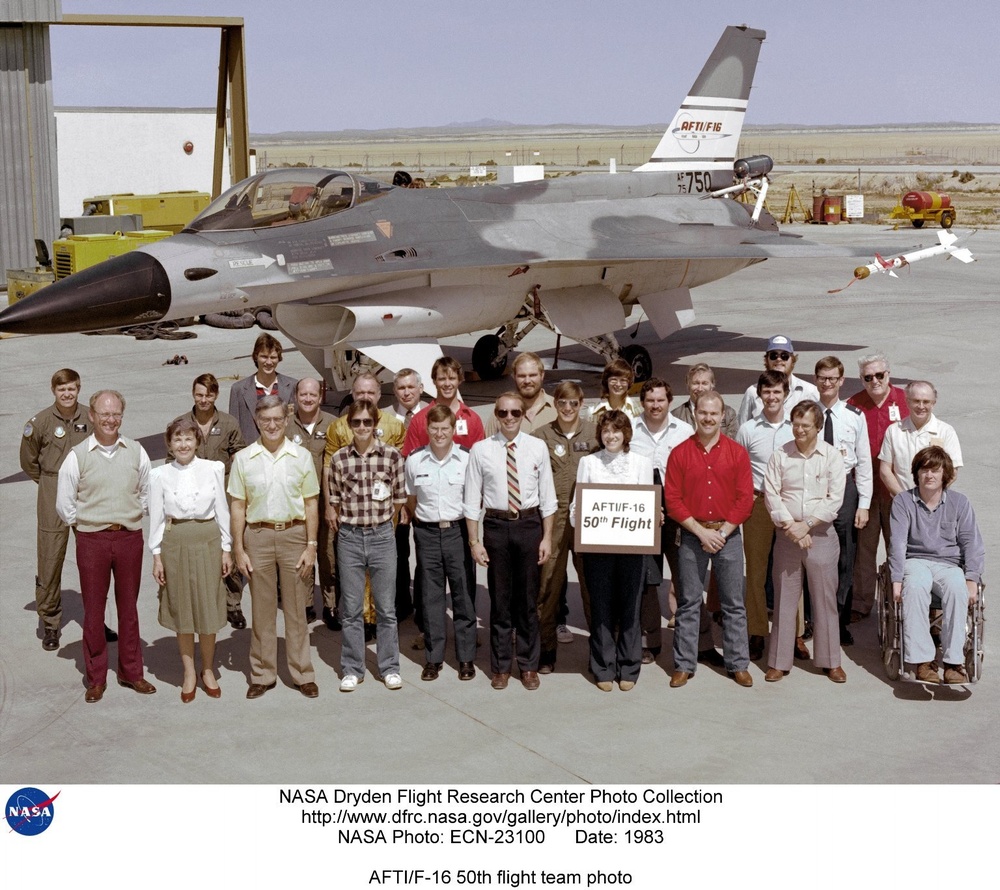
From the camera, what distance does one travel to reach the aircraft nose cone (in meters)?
11.3

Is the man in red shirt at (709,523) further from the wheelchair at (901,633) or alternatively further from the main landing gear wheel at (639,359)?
the main landing gear wheel at (639,359)

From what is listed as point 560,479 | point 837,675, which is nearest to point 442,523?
point 560,479

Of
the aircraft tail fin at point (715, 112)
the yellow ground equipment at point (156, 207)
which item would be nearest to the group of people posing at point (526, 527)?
the aircraft tail fin at point (715, 112)

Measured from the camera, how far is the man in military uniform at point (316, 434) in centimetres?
799

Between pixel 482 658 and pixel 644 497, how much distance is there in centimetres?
164

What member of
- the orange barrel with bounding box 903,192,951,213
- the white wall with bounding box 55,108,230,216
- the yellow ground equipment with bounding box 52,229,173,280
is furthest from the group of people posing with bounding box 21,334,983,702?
the orange barrel with bounding box 903,192,951,213

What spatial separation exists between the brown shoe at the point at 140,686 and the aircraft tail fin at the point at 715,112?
13.2 meters

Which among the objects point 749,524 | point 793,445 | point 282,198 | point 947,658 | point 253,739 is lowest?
point 253,739

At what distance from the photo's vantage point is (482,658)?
25.7ft

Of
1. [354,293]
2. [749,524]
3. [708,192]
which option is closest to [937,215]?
[708,192]

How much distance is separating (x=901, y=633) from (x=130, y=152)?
29.8 meters

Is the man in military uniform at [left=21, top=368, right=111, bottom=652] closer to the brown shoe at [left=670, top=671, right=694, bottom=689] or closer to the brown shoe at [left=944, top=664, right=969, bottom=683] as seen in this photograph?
the brown shoe at [left=670, top=671, right=694, bottom=689]

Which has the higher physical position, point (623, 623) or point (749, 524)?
point (749, 524)

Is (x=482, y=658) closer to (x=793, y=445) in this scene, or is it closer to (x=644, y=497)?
(x=644, y=497)
